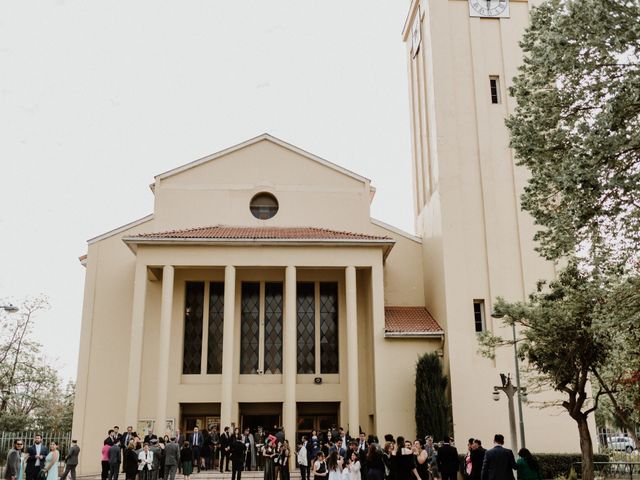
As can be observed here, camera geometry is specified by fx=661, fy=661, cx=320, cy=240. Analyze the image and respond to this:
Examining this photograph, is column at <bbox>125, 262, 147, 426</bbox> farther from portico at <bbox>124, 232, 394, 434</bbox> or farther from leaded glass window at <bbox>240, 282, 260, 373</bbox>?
leaded glass window at <bbox>240, 282, 260, 373</bbox>

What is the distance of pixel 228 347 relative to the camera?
86.7 feet

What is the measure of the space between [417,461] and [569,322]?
6.46 m

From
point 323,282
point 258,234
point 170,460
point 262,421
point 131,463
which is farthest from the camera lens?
point 323,282

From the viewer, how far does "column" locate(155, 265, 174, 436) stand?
82.9 feet

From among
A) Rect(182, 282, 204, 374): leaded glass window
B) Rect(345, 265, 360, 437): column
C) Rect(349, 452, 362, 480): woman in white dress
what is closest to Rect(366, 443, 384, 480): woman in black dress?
Rect(349, 452, 362, 480): woman in white dress

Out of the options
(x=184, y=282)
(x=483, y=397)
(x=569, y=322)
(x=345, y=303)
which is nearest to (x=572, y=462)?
(x=483, y=397)

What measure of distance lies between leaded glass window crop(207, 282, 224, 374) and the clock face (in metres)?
16.8

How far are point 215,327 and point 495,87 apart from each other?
16.2m

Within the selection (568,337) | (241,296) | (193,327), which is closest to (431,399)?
(568,337)

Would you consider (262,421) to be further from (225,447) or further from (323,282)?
(323,282)

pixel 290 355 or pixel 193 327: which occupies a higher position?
pixel 193 327

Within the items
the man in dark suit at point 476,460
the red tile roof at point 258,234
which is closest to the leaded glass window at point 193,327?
the red tile roof at point 258,234

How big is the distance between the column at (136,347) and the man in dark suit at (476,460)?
48.4ft

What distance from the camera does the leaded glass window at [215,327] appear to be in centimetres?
2842
